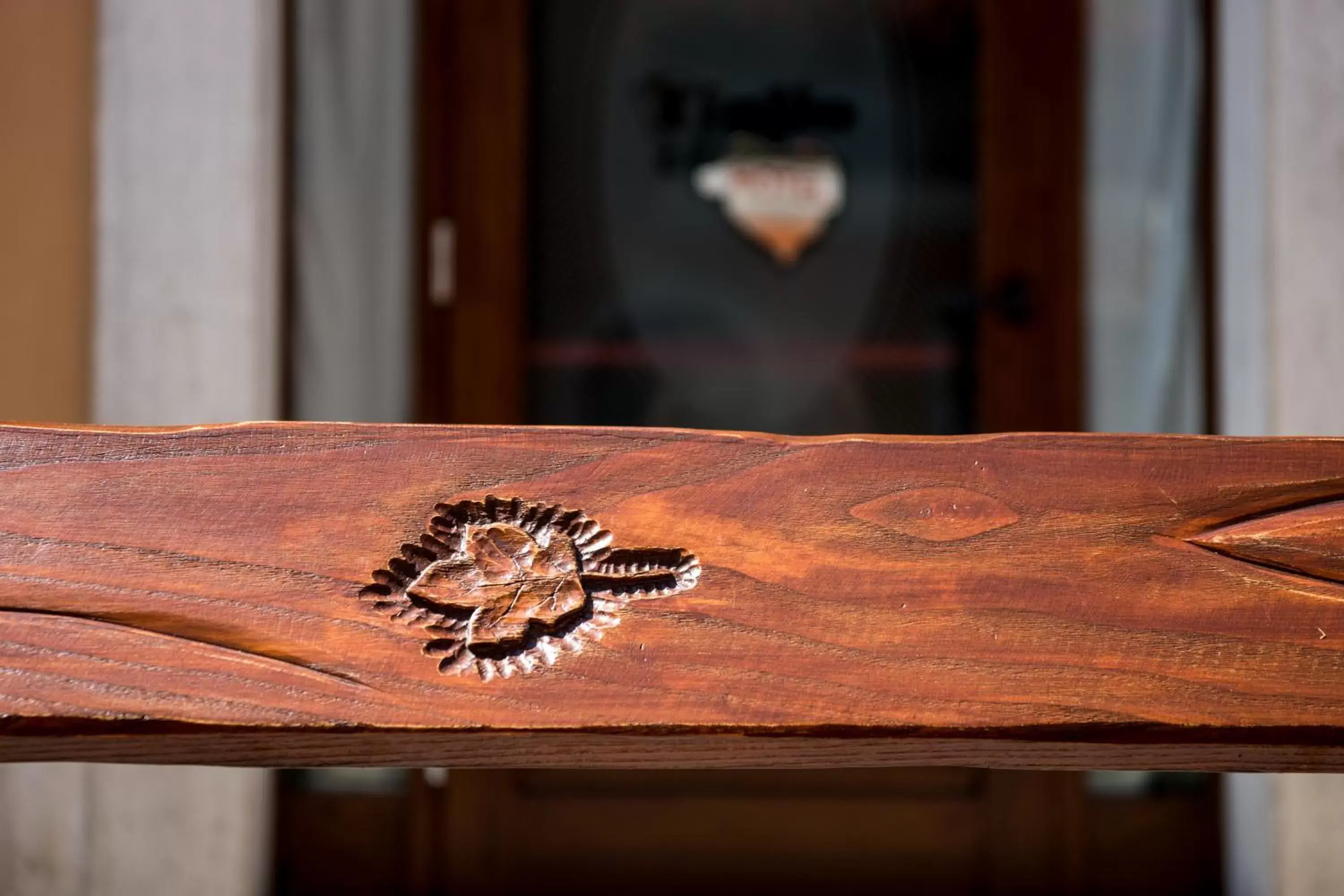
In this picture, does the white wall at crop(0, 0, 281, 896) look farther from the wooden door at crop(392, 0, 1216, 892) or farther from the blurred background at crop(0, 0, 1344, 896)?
the wooden door at crop(392, 0, 1216, 892)

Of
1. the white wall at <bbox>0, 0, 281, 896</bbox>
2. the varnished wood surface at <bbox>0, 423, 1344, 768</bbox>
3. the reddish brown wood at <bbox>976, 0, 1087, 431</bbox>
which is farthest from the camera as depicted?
the reddish brown wood at <bbox>976, 0, 1087, 431</bbox>

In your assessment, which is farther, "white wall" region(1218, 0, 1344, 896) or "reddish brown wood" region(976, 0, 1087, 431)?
"reddish brown wood" region(976, 0, 1087, 431)

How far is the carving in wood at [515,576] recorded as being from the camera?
521 millimetres

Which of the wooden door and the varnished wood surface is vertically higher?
the wooden door

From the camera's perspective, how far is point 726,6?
220cm

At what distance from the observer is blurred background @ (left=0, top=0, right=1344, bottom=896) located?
189cm

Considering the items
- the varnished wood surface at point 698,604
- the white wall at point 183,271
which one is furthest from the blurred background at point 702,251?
the varnished wood surface at point 698,604

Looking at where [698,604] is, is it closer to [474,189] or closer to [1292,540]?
[1292,540]

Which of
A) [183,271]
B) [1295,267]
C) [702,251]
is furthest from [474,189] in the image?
[1295,267]

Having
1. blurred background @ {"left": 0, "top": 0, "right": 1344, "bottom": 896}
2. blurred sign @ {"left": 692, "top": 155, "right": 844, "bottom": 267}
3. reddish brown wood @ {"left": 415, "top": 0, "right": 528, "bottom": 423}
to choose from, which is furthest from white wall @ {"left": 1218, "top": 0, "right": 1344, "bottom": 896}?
reddish brown wood @ {"left": 415, "top": 0, "right": 528, "bottom": 423}

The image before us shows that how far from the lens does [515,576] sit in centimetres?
53

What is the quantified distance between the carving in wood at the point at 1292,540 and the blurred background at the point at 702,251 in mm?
1487

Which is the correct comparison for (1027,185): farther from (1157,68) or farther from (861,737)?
(861,737)

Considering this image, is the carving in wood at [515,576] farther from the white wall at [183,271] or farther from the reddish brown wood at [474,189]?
the reddish brown wood at [474,189]
